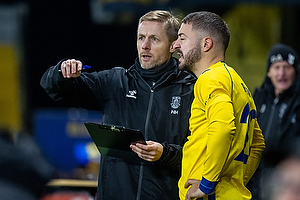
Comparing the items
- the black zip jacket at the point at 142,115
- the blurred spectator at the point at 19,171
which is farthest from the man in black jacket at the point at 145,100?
the blurred spectator at the point at 19,171

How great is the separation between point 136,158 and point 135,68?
602 mm

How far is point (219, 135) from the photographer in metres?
2.83

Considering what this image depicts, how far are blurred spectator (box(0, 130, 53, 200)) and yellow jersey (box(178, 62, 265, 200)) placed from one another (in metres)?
0.81

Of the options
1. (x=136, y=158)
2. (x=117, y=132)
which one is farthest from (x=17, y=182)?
(x=136, y=158)

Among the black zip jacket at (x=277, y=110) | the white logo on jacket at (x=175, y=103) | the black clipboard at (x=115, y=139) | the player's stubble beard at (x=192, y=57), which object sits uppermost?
the player's stubble beard at (x=192, y=57)

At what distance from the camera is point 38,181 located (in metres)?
2.76

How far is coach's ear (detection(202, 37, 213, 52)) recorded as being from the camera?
3191mm

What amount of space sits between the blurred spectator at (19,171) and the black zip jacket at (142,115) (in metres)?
0.65

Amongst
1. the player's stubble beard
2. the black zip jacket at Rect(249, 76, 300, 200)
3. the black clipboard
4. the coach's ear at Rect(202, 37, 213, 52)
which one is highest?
the coach's ear at Rect(202, 37, 213, 52)

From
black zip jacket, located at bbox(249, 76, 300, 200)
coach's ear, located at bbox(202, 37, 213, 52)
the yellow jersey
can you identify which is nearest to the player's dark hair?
coach's ear, located at bbox(202, 37, 213, 52)

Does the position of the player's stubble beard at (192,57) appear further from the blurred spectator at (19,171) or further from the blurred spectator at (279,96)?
the blurred spectator at (279,96)

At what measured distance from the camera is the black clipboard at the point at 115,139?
325 cm

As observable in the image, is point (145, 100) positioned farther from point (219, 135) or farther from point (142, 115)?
point (219, 135)

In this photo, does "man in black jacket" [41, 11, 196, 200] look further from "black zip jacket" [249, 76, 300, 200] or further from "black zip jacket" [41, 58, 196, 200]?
"black zip jacket" [249, 76, 300, 200]
